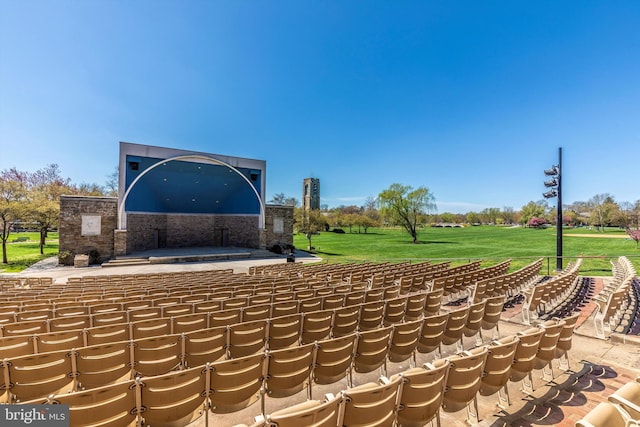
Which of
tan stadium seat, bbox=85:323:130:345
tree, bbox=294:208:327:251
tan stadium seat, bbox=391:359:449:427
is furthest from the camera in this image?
tree, bbox=294:208:327:251

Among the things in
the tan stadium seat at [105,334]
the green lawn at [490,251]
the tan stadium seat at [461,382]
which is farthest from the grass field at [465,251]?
the tan stadium seat at [105,334]

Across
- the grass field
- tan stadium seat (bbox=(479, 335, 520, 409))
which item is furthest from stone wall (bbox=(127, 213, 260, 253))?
tan stadium seat (bbox=(479, 335, 520, 409))

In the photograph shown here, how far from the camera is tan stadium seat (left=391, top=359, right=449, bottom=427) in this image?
2504 millimetres

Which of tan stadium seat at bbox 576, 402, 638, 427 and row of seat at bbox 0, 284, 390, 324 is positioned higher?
tan stadium seat at bbox 576, 402, 638, 427

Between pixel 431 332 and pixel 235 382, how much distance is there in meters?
2.99

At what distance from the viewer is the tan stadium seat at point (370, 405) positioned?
86.0 inches

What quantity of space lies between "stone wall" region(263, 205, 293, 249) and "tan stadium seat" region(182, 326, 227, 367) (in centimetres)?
2150

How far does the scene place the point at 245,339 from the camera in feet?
13.3

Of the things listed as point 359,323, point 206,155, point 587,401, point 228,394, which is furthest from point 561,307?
point 206,155

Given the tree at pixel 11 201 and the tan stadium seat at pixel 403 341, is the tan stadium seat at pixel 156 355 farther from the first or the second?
the tree at pixel 11 201

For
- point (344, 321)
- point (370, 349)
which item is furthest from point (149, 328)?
point (370, 349)

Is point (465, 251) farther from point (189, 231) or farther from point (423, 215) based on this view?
point (189, 231)

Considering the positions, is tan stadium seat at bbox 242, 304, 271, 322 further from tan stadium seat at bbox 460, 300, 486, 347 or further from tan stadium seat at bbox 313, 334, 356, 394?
tan stadium seat at bbox 460, 300, 486, 347

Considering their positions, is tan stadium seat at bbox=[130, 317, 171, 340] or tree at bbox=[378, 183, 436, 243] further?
tree at bbox=[378, 183, 436, 243]
